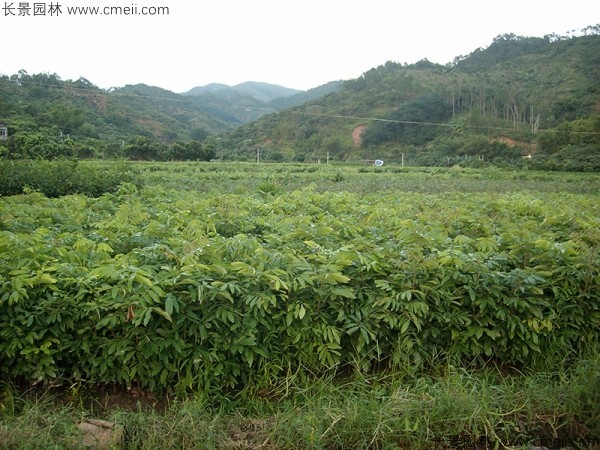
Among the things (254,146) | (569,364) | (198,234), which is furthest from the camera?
(254,146)

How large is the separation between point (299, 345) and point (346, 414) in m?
0.57

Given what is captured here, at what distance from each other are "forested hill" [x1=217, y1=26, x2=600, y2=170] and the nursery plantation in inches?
1436

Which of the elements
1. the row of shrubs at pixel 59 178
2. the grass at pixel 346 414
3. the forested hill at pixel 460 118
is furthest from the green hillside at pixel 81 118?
the grass at pixel 346 414

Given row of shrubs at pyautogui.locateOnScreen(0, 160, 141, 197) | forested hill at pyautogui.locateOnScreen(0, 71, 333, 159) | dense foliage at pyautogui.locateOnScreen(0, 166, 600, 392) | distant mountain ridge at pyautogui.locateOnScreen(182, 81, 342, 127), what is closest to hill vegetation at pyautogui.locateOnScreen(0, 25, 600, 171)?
forested hill at pyautogui.locateOnScreen(0, 71, 333, 159)

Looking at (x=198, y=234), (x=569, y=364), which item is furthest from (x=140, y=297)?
(x=569, y=364)

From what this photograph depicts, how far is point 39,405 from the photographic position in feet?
9.81

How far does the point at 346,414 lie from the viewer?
2.90 meters

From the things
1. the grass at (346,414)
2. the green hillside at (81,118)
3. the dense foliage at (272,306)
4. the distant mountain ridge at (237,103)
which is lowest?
the grass at (346,414)

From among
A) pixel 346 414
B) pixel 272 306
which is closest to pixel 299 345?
pixel 272 306

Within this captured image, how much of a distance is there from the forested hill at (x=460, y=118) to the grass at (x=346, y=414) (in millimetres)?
36802

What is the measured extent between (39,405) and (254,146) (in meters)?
54.4

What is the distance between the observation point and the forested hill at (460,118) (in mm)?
45250

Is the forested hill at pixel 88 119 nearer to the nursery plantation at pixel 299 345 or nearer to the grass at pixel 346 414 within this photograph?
the nursery plantation at pixel 299 345

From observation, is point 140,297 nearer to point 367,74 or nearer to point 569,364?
point 569,364
